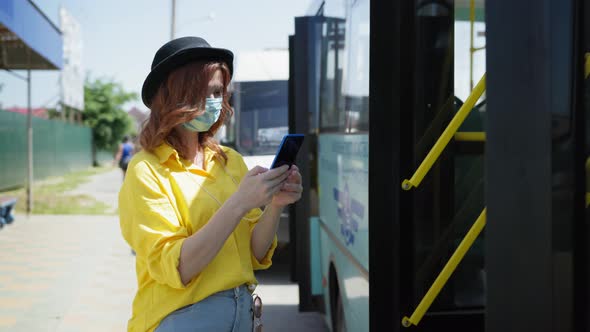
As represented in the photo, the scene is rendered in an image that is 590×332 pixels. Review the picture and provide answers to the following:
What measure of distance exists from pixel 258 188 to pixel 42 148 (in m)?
26.8

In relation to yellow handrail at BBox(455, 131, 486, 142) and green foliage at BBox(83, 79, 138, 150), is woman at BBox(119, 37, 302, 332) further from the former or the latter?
green foliage at BBox(83, 79, 138, 150)

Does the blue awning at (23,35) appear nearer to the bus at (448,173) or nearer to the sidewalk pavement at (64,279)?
the sidewalk pavement at (64,279)

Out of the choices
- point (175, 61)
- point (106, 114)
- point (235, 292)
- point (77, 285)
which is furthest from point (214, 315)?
point (106, 114)

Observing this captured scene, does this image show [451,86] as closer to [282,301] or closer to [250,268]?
[250,268]

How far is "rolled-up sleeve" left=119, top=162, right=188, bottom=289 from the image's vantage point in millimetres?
1965

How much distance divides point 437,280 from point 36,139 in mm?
25402

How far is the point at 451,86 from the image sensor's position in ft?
8.84

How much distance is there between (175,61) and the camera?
213cm

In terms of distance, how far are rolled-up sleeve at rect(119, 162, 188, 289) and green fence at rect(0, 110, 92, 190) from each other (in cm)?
1780

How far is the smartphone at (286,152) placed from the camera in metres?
2.09

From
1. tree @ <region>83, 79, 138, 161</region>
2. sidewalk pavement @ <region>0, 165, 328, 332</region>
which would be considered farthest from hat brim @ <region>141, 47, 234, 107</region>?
tree @ <region>83, 79, 138, 161</region>

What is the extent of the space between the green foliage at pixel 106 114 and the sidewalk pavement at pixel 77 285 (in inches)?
1601

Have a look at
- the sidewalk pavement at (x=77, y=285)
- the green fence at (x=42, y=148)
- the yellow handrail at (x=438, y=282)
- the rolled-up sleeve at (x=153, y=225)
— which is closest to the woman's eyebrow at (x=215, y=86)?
the rolled-up sleeve at (x=153, y=225)

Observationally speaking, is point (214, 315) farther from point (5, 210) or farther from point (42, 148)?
point (42, 148)
